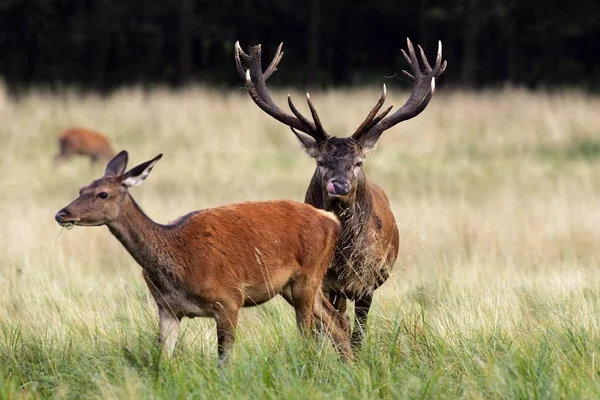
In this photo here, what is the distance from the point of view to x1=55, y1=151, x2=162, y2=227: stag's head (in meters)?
5.37

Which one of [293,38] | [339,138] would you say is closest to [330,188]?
[339,138]

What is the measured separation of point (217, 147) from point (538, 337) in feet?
45.1

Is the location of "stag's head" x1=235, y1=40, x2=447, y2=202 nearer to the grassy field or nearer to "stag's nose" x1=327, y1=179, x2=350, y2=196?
"stag's nose" x1=327, y1=179, x2=350, y2=196

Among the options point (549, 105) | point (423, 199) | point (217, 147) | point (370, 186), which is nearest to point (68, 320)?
point (370, 186)

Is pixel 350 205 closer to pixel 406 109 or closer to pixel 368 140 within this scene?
pixel 368 140

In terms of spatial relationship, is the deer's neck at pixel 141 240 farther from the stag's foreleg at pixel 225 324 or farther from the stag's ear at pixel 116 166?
the stag's foreleg at pixel 225 324

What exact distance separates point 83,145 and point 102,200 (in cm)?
1195

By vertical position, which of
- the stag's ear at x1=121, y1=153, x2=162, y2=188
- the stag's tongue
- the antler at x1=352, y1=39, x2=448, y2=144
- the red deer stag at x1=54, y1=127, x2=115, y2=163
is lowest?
the red deer stag at x1=54, y1=127, x2=115, y2=163

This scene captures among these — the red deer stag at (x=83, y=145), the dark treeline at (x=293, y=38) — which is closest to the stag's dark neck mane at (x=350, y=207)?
the red deer stag at (x=83, y=145)

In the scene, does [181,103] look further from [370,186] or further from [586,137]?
[370,186]

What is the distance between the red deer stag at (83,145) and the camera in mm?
17188

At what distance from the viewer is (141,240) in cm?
567

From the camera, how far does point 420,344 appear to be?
5.45 m

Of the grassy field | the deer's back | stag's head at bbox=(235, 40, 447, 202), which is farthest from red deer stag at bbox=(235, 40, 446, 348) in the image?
the deer's back
